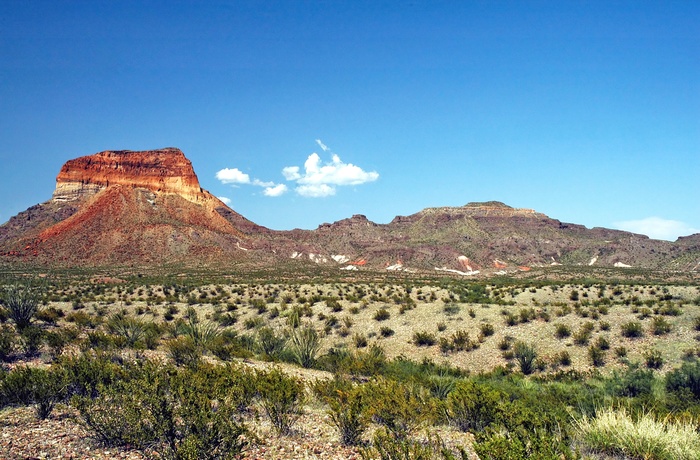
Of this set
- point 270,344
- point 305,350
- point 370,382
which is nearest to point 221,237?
point 270,344

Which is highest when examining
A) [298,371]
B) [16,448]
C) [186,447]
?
[186,447]

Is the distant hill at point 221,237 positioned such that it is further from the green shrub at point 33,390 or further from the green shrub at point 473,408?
the green shrub at point 473,408

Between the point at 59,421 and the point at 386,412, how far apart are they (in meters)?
6.13

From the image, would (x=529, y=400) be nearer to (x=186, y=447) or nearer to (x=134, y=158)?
(x=186, y=447)

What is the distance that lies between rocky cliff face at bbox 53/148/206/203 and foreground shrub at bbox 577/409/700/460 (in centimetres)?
12602

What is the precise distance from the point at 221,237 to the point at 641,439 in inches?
4090

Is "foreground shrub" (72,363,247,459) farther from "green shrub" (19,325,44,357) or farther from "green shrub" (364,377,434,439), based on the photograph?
"green shrub" (19,325,44,357)

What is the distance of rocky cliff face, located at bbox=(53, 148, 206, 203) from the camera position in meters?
122

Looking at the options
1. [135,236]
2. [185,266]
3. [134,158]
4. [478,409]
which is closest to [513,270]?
[185,266]

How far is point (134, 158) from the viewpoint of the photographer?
12594cm

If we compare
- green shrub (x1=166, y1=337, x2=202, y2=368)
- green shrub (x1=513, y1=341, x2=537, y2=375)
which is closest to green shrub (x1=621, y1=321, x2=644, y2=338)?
green shrub (x1=513, y1=341, x2=537, y2=375)

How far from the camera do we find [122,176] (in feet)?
402

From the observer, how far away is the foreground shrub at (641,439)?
6445mm

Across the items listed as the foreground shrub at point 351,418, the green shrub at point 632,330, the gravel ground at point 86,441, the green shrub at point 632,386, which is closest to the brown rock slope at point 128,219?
the green shrub at point 632,330
